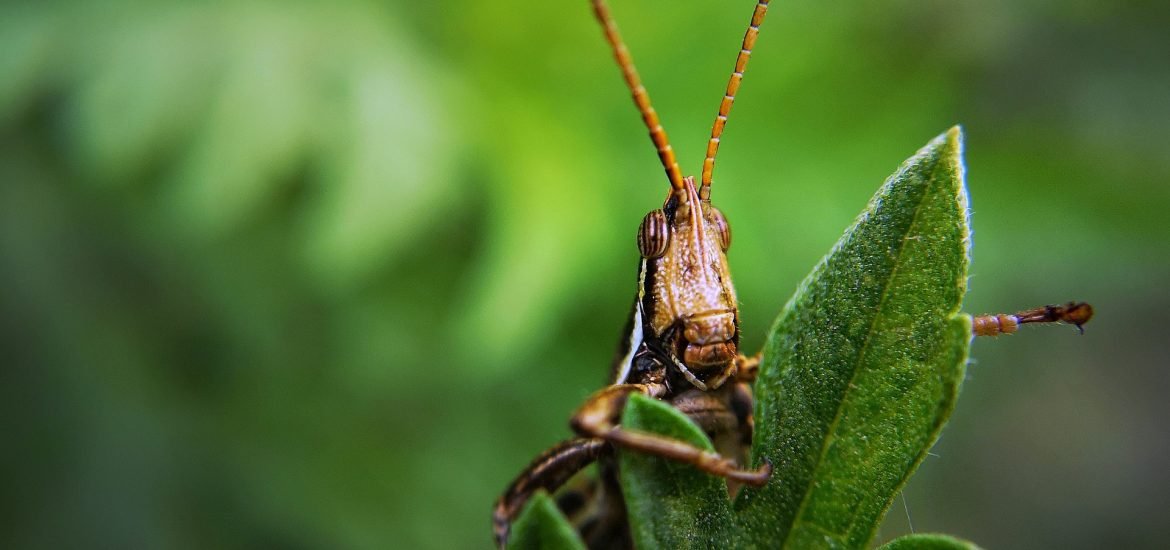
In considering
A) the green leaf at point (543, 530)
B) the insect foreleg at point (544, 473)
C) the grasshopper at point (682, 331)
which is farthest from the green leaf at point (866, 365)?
the insect foreleg at point (544, 473)

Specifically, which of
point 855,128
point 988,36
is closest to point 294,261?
point 855,128

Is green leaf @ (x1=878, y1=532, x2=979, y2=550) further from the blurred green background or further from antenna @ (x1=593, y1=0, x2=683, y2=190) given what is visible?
the blurred green background

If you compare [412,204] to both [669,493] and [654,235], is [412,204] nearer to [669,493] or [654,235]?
[654,235]

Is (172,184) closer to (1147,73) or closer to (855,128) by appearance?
(855,128)

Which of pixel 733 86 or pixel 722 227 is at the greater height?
pixel 733 86

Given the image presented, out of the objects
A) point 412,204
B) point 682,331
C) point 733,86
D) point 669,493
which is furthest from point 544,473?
point 412,204

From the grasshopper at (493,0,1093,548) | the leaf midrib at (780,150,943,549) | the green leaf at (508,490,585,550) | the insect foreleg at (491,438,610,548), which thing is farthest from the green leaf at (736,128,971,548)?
the insect foreleg at (491,438,610,548)
